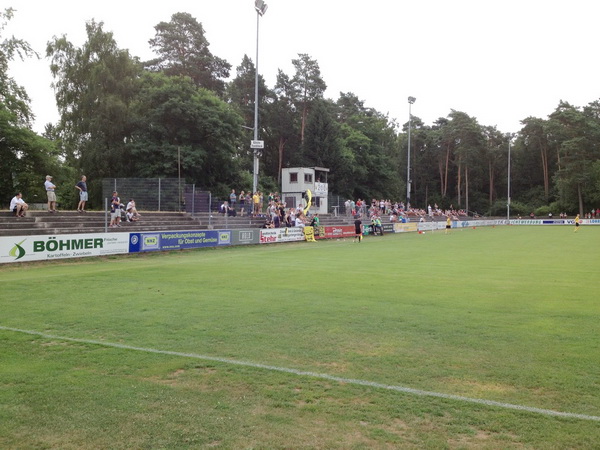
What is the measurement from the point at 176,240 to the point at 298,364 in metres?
20.7

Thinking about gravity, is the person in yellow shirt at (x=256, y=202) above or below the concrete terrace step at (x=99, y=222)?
above

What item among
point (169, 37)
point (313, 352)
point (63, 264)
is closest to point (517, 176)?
point (169, 37)

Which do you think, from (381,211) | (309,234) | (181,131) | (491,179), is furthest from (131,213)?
(491,179)

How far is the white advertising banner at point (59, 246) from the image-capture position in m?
18.9

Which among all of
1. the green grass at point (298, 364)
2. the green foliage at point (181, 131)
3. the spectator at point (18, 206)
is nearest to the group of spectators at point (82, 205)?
the spectator at point (18, 206)

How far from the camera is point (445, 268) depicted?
59.5ft

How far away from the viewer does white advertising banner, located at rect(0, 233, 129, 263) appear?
62.0 ft

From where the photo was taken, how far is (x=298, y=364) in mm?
6508

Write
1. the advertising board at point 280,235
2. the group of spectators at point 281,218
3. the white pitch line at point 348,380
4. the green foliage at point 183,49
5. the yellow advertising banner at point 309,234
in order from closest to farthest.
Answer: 1. the white pitch line at point 348,380
2. the advertising board at point 280,235
3. the group of spectators at point 281,218
4. the yellow advertising banner at point 309,234
5. the green foliage at point 183,49

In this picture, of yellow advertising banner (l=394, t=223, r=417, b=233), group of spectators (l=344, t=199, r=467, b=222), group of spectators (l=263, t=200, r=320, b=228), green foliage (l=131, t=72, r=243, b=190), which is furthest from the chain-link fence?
yellow advertising banner (l=394, t=223, r=417, b=233)

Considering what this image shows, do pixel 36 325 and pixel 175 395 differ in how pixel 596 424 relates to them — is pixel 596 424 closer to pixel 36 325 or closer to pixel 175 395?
pixel 175 395

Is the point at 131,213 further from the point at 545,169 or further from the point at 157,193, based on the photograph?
the point at 545,169

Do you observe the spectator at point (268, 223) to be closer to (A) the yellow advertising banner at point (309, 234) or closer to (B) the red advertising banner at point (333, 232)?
(A) the yellow advertising banner at point (309, 234)

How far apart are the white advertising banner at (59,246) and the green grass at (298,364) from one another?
607cm
